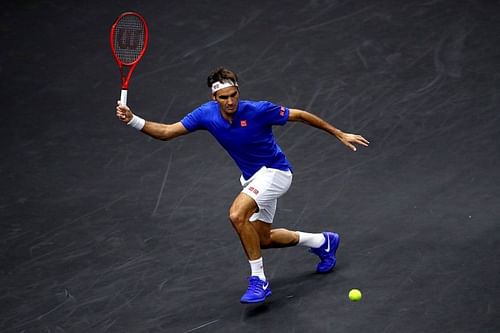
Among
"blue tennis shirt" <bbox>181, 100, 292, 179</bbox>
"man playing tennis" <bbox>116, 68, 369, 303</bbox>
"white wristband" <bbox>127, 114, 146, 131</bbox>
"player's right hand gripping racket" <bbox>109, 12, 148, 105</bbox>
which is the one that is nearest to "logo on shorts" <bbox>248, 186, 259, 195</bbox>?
"man playing tennis" <bbox>116, 68, 369, 303</bbox>

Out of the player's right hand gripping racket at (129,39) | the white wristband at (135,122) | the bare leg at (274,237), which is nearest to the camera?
the white wristband at (135,122)

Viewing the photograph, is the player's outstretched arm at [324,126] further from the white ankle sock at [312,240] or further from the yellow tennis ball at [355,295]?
the yellow tennis ball at [355,295]

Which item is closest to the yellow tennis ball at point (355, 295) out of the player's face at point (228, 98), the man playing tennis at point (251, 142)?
the man playing tennis at point (251, 142)

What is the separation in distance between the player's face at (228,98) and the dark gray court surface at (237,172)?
145cm

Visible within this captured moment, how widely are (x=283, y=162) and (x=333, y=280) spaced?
100 cm

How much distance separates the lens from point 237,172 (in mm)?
10469

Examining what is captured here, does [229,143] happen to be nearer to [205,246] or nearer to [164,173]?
[205,246]

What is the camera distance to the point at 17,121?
11617 mm

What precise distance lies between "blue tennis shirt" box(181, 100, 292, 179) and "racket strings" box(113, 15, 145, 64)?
76cm

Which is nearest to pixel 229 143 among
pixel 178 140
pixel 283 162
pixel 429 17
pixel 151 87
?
pixel 283 162

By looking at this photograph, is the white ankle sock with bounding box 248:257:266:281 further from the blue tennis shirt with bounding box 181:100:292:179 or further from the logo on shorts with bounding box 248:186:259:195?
the blue tennis shirt with bounding box 181:100:292:179

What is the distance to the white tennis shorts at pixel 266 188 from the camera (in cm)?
804

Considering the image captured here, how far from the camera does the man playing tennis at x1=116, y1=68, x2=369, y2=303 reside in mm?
7895

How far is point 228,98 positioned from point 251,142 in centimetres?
39
